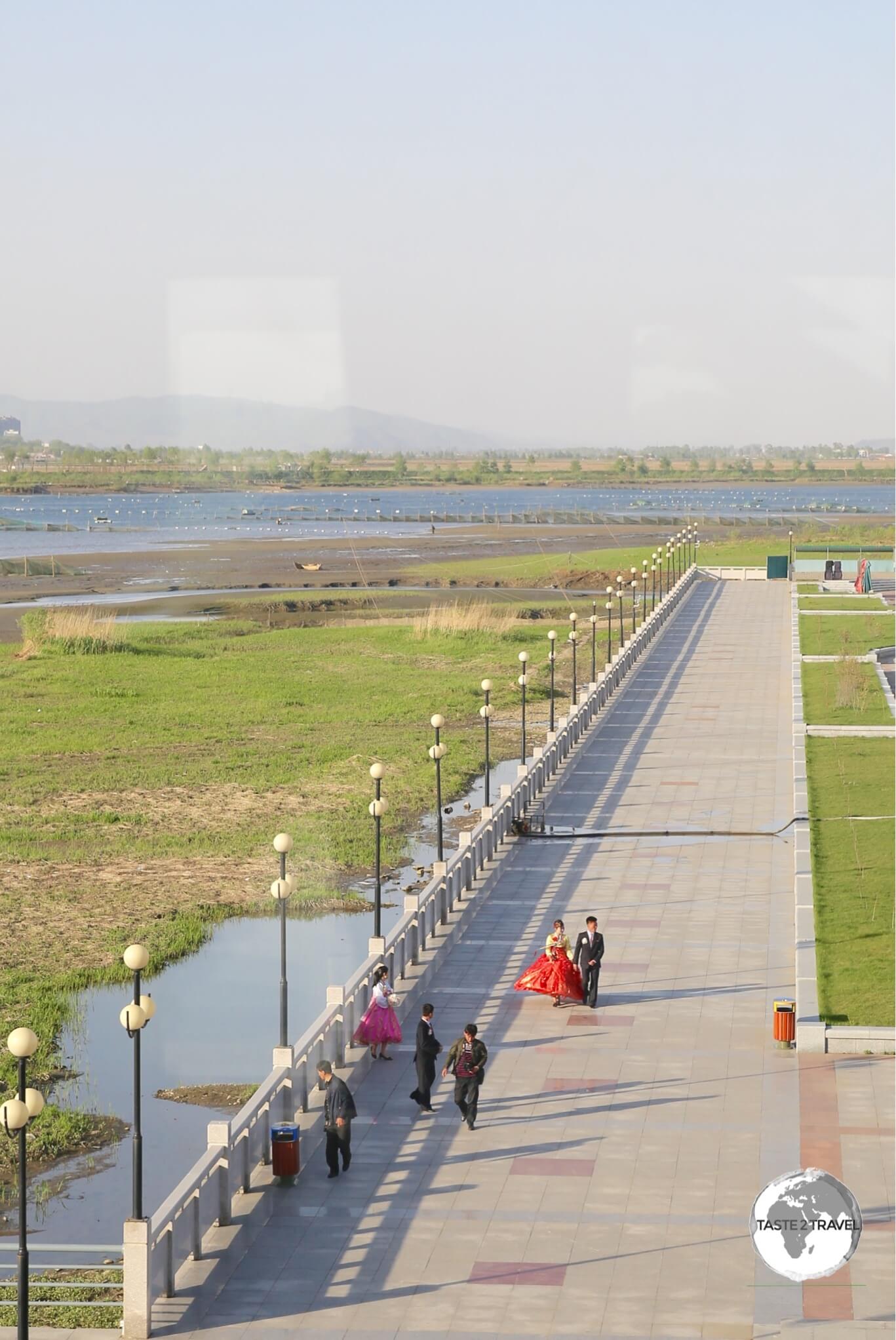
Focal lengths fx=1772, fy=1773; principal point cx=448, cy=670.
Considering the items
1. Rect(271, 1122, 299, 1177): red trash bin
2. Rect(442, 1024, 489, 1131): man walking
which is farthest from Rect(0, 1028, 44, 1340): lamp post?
Rect(442, 1024, 489, 1131): man walking

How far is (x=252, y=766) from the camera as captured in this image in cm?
4128

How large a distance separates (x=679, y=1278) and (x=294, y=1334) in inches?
123

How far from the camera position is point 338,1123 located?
1669 centimetres

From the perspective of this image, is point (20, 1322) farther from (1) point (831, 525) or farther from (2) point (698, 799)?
(1) point (831, 525)

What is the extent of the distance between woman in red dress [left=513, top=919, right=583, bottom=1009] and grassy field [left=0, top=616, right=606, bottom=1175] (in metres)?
5.84

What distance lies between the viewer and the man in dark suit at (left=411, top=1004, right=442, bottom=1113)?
59.8 feet

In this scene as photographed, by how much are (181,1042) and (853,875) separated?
11.1m

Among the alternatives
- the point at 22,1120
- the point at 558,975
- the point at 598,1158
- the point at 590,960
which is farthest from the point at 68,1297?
the point at 590,960

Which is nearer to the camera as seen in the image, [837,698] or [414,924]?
[414,924]

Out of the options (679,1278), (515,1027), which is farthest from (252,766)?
(679,1278)

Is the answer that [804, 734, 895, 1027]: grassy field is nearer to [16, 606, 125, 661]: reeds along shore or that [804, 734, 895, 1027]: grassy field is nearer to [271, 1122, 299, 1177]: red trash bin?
[271, 1122, 299, 1177]: red trash bin

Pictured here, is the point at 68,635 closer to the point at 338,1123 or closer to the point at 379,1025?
the point at 379,1025

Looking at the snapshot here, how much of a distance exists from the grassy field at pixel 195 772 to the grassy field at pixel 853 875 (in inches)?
321

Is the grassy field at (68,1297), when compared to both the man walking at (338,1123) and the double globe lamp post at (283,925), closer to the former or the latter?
the man walking at (338,1123)
